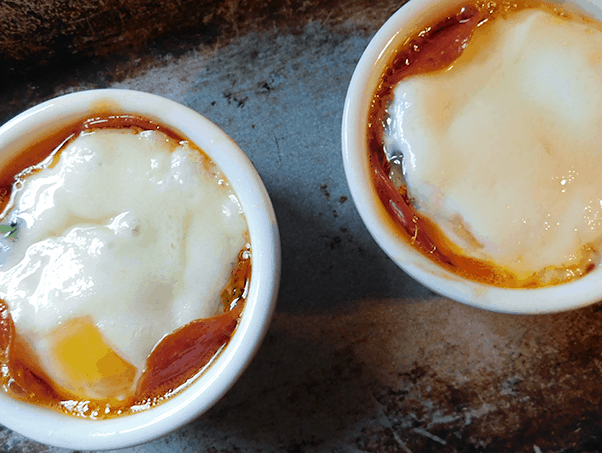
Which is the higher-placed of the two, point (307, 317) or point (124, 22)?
point (124, 22)

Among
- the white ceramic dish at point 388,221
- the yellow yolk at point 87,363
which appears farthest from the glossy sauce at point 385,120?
the yellow yolk at point 87,363

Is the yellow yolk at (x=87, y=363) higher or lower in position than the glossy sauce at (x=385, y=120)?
lower

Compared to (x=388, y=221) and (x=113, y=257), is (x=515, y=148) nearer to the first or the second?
(x=388, y=221)

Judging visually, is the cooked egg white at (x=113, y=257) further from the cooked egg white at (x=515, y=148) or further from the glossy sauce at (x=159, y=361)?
the cooked egg white at (x=515, y=148)

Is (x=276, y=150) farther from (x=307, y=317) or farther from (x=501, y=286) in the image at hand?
(x=501, y=286)

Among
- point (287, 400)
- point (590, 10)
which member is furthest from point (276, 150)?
point (590, 10)

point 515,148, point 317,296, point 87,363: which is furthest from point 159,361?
point 515,148
